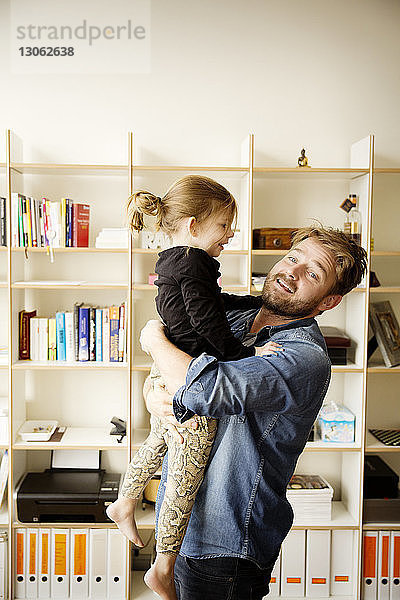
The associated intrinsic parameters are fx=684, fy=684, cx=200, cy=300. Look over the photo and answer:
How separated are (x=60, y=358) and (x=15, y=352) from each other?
23 centimetres

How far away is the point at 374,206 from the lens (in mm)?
3719

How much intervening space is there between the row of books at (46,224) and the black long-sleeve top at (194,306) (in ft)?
5.02

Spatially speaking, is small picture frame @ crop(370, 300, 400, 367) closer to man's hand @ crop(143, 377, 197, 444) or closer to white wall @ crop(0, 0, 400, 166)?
white wall @ crop(0, 0, 400, 166)

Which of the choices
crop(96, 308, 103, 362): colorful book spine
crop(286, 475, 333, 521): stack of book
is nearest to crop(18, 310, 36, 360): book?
crop(96, 308, 103, 362): colorful book spine

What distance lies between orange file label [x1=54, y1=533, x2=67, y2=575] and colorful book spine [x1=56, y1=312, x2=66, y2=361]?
92cm

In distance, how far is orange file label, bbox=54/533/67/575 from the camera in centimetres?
351

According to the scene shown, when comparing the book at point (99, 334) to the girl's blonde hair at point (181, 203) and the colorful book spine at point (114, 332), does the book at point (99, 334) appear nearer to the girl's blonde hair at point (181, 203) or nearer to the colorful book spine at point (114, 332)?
the colorful book spine at point (114, 332)

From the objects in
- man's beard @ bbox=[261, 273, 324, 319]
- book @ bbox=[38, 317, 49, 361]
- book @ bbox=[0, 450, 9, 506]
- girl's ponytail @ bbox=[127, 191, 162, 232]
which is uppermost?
girl's ponytail @ bbox=[127, 191, 162, 232]

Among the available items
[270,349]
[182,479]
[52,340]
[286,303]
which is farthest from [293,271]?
[52,340]

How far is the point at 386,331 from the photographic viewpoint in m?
3.56

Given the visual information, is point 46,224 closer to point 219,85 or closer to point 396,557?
point 219,85

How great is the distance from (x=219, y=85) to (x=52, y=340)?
1622 mm

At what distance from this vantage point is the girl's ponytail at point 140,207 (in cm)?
195

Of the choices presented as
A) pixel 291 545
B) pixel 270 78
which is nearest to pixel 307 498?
pixel 291 545
